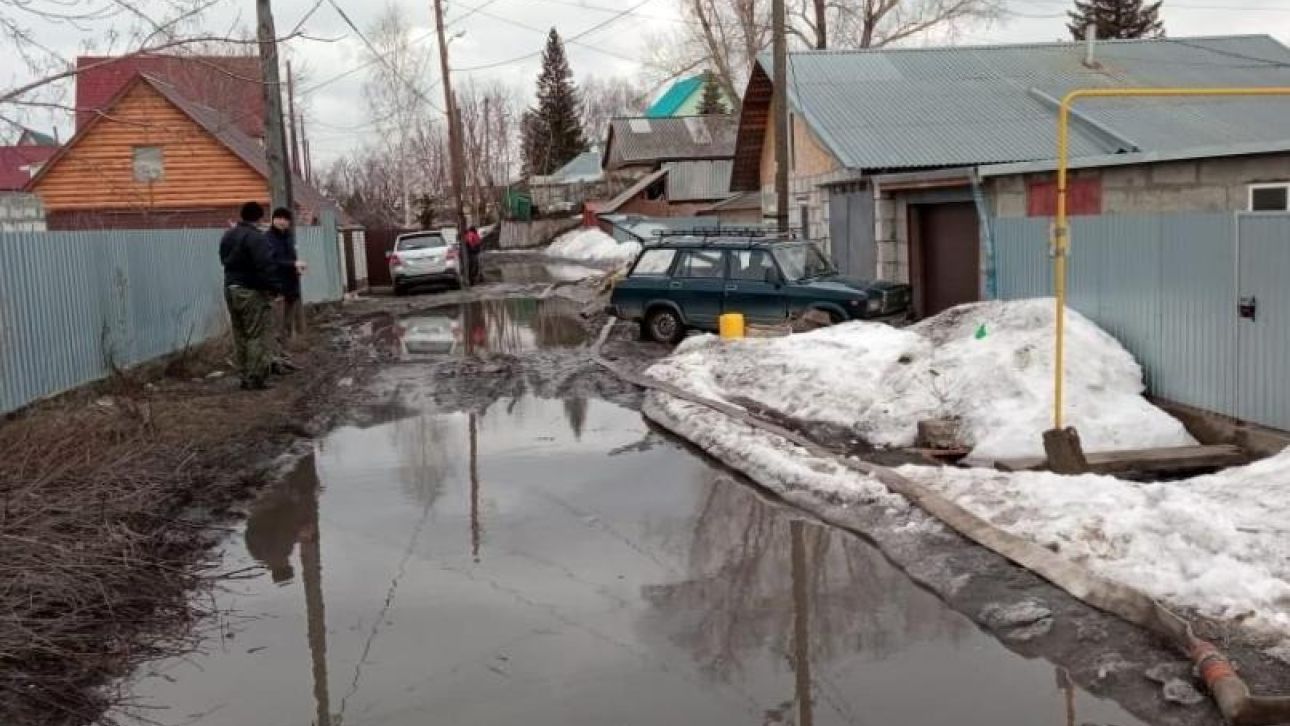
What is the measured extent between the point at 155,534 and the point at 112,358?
6401 millimetres

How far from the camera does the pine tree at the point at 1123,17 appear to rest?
181 feet

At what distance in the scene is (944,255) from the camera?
17.6 metres

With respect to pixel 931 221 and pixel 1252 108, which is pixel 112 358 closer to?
pixel 931 221

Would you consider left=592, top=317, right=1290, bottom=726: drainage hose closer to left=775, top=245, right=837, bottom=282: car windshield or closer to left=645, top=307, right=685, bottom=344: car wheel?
left=775, top=245, right=837, bottom=282: car windshield

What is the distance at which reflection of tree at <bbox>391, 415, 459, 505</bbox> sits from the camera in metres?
8.87

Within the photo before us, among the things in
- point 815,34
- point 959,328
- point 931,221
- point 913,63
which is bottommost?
point 959,328

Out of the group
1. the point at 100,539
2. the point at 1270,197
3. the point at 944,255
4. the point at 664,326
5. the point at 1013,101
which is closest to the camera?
the point at 100,539

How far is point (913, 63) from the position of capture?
2597 centimetres

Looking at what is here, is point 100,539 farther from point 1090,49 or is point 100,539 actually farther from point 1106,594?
point 1090,49

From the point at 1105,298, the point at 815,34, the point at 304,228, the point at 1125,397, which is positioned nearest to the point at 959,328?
the point at 1105,298

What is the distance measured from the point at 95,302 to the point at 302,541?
6715mm

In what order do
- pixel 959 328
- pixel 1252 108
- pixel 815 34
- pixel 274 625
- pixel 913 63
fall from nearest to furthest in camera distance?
1. pixel 274 625
2. pixel 959 328
3. pixel 1252 108
4. pixel 913 63
5. pixel 815 34

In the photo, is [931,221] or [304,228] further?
[304,228]

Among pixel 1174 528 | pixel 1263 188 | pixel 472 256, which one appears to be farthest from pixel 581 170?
pixel 1174 528
